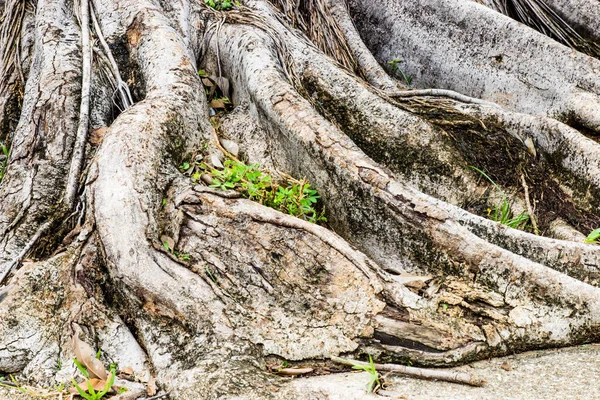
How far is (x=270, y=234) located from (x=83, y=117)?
1348 millimetres

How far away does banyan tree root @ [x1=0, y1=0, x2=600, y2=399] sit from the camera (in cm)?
228

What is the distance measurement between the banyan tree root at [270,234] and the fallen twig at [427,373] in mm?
43

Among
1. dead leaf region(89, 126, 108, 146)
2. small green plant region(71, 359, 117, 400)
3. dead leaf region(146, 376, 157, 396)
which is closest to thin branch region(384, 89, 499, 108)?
dead leaf region(89, 126, 108, 146)

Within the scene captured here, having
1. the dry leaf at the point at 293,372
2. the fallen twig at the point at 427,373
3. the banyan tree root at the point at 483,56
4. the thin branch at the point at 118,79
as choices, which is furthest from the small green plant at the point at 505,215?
the thin branch at the point at 118,79

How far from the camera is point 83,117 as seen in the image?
3.12 meters

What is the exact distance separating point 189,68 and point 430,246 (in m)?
1.67

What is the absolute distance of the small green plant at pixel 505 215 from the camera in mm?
3064

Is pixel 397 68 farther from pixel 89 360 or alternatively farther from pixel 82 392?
pixel 82 392

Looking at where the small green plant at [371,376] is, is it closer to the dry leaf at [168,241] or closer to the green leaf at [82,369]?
the dry leaf at [168,241]

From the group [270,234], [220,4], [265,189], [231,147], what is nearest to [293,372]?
Result: [270,234]

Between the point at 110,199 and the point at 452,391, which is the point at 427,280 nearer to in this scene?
the point at 452,391

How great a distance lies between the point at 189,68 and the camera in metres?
3.23

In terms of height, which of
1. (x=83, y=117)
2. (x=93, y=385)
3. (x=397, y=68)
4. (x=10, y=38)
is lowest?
(x=93, y=385)

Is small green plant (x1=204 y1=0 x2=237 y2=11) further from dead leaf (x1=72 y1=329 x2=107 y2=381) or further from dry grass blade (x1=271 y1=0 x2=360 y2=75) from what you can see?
dead leaf (x1=72 y1=329 x2=107 y2=381)
